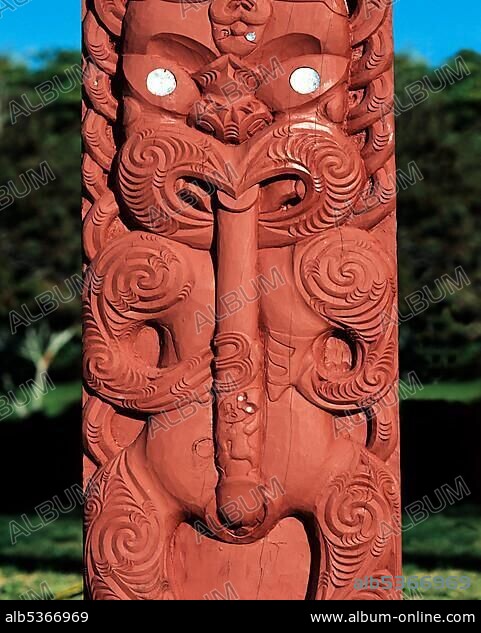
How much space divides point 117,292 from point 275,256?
20.3 inches

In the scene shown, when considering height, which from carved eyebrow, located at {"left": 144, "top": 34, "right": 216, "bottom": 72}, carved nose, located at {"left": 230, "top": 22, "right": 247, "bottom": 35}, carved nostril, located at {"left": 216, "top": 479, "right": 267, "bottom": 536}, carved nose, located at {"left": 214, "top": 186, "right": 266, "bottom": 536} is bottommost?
carved nostril, located at {"left": 216, "top": 479, "right": 267, "bottom": 536}

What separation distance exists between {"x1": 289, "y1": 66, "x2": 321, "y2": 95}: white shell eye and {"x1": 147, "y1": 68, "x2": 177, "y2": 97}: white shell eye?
0.38 meters

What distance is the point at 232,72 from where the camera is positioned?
124 inches

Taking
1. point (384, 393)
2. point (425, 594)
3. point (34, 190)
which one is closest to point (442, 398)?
point (425, 594)

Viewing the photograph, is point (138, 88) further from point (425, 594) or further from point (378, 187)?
point (425, 594)

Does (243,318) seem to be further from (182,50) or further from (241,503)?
(182,50)

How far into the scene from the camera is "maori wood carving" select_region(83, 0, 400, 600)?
10.0ft

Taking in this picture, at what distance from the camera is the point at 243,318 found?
121 inches

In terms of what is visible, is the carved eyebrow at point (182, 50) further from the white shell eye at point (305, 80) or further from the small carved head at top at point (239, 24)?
the white shell eye at point (305, 80)
